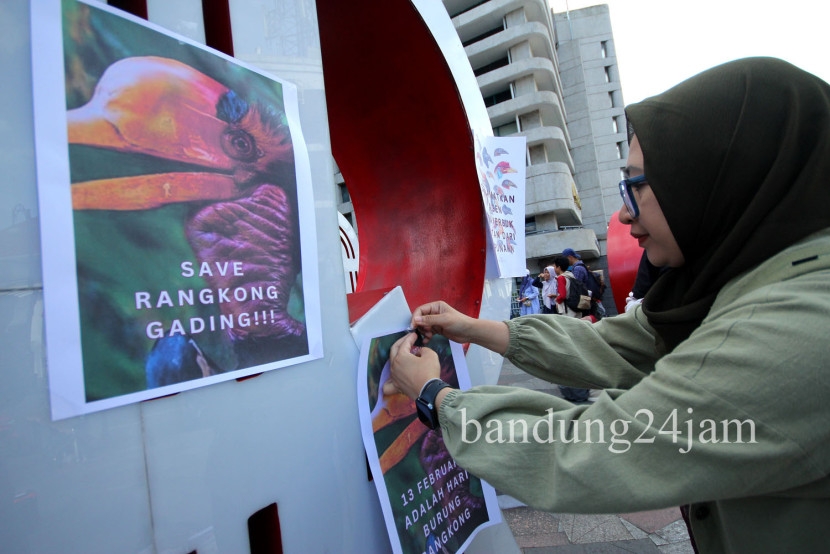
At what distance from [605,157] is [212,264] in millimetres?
34477

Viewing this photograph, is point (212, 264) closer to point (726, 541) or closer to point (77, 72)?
point (77, 72)

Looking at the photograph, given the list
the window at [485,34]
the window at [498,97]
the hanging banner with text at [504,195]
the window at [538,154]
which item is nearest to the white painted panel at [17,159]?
the hanging banner with text at [504,195]

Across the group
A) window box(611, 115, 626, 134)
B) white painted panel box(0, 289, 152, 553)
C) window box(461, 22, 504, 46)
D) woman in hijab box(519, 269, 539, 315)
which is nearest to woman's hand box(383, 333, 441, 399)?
white painted panel box(0, 289, 152, 553)

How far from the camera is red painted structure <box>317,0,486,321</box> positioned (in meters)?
1.75

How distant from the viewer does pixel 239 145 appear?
34.3 inches

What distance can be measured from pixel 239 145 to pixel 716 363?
935 mm

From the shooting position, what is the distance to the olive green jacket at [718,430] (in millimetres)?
691

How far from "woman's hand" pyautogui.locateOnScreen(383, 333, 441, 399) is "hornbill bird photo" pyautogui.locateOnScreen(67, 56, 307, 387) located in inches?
11.3

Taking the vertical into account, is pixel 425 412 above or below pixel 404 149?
below

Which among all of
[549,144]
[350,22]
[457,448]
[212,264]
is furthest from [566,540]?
[549,144]

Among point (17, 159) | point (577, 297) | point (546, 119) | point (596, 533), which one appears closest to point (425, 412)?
point (17, 159)

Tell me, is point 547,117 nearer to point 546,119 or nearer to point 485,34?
point 546,119

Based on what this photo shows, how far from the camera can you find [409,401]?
1233mm

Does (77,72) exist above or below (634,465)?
above
